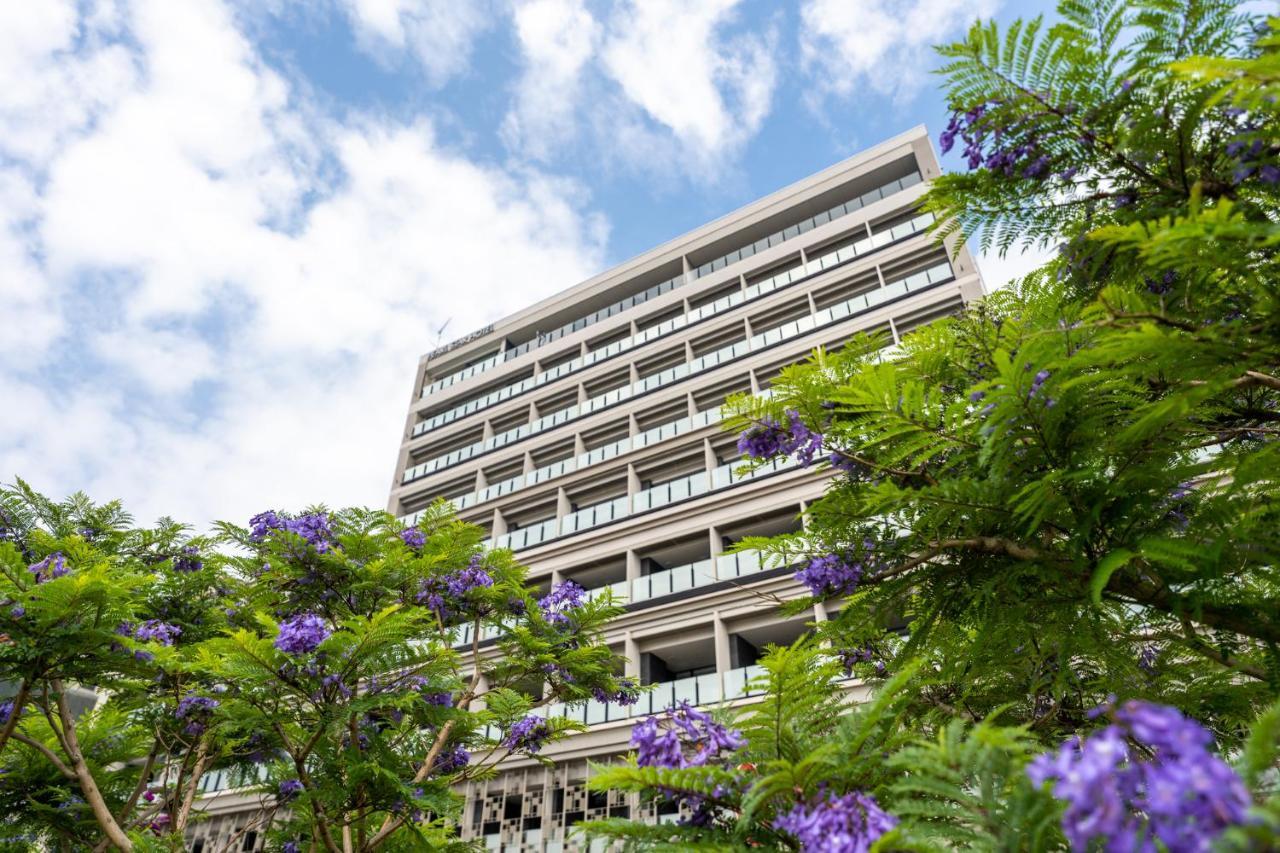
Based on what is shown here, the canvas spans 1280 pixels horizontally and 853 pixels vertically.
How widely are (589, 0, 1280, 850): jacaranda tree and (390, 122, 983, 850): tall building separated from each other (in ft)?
41.3

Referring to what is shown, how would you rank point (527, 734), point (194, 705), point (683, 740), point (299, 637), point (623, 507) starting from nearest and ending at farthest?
point (683, 740)
point (299, 637)
point (194, 705)
point (527, 734)
point (623, 507)

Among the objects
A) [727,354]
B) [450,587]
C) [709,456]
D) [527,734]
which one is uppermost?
[727,354]

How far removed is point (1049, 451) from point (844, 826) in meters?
2.10

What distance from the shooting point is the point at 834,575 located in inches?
189

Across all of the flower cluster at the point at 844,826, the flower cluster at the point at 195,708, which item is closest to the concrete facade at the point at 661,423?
the flower cluster at the point at 195,708

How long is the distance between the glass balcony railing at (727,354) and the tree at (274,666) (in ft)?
58.0

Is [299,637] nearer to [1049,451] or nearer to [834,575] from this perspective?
[834,575]

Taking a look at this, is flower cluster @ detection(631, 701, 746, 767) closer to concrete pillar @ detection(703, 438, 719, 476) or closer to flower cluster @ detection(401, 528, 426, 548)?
flower cluster @ detection(401, 528, 426, 548)

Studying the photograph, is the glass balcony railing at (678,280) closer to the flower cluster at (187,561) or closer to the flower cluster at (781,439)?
the flower cluster at (187,561)

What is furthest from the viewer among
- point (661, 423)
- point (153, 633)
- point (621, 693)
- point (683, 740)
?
point (661, 423)

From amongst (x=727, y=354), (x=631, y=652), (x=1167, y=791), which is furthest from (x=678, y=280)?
(x=1167, y=791)

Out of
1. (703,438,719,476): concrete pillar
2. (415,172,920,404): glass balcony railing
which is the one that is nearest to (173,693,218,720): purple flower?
(703,438,719,476): concrete pillar

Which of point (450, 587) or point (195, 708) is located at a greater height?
point (450, 587)

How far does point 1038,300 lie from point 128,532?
1229 cm
